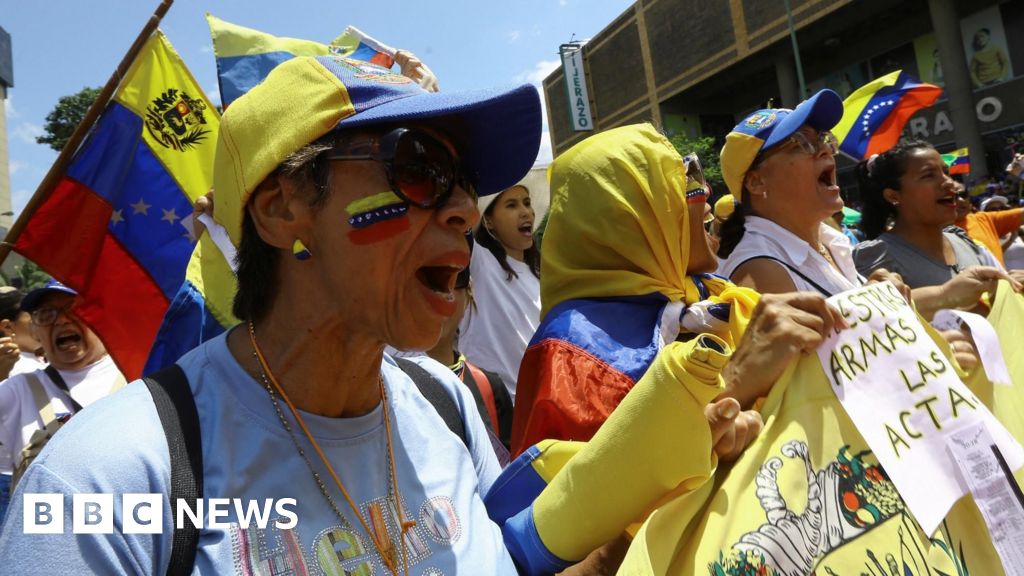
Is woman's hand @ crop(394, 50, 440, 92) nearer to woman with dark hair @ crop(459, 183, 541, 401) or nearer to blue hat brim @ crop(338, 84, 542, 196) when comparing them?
woman with dark hair @ crop(459, 183, 541, 401)

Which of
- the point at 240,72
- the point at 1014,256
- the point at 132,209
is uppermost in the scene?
the point at 240,72

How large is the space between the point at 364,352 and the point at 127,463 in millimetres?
498

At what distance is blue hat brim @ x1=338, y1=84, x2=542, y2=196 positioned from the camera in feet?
4.64

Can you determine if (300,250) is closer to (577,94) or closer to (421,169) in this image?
(421,169)

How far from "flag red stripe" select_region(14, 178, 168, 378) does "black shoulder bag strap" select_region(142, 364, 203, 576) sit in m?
2.83

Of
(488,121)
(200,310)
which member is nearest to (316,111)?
(488,121)

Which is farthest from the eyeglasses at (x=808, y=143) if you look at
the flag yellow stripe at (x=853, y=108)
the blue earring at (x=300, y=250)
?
the flag yellow stripe at (x=853, y=108)

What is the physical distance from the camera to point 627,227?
2549 millimetres

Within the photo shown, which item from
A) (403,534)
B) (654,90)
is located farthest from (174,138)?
(654,90)

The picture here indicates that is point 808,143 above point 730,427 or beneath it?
above

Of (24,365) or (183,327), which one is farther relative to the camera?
(24,365)

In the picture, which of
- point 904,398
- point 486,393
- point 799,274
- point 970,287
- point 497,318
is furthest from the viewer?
point 497,318

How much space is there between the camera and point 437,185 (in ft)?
4.90

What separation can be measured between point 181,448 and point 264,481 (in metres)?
0.16
